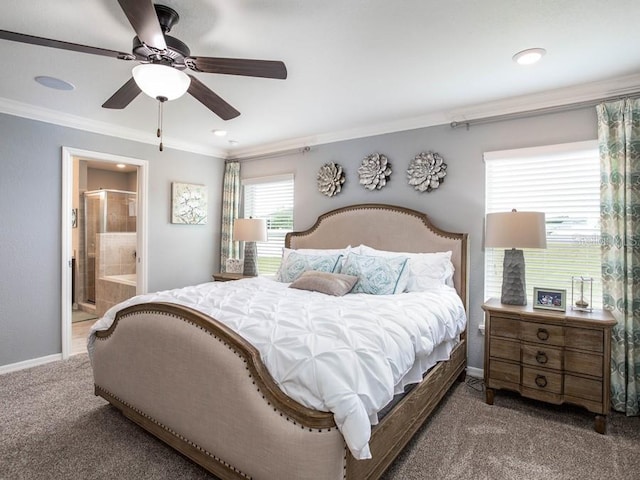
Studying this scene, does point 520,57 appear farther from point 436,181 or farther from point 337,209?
point 337,209

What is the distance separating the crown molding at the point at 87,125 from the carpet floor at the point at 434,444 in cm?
245

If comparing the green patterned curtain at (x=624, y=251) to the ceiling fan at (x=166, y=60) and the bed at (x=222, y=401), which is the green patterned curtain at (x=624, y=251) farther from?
the ceiling fan at (x=166, y=60)

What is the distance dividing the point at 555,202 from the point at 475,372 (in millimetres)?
1637

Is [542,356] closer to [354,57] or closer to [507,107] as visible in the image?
[507,107]

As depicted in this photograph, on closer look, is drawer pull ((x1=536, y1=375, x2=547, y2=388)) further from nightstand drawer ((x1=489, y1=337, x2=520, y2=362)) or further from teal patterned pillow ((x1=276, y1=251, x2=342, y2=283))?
teal patterned pillow ((x1=276, y1=251, x2=342, y2=283))

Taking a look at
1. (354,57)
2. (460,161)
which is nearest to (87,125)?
(354,57)

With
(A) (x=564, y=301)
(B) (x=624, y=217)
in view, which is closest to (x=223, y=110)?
Result: (A) (x=564, y=301)

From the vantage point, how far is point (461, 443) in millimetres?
2162

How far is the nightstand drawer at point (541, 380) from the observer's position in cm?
245

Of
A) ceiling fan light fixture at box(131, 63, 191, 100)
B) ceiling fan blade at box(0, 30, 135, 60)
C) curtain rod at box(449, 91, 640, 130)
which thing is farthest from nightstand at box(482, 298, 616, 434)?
ceiling fan blade at box(0, 30, 135, 60)

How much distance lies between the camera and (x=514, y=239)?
8.68ft

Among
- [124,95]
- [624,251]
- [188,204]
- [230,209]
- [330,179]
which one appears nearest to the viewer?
[124,95]

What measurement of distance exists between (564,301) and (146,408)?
114 inches

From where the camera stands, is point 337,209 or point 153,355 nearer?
point 153,355
